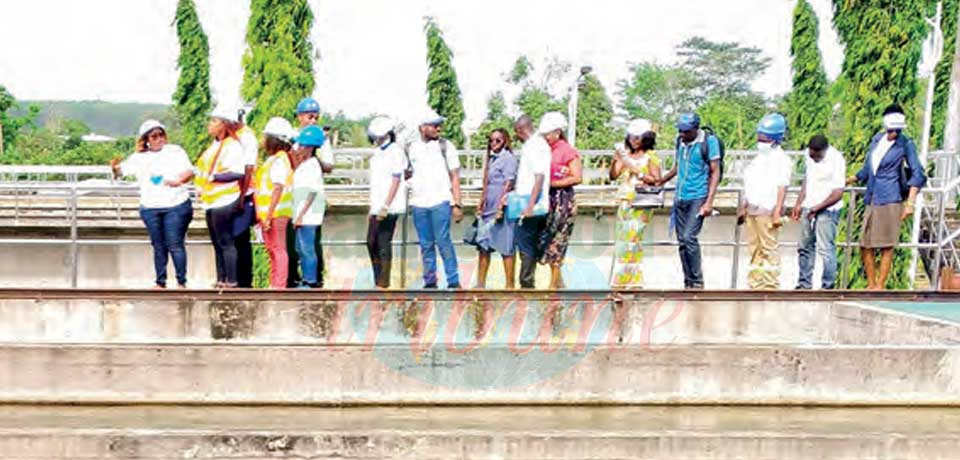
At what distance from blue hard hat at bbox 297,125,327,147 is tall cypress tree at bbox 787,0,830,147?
79.1 ft

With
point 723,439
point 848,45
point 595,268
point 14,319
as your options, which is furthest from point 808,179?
point 14,319

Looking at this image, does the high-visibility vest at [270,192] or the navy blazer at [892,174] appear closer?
the high-visibility vest at [270,192]

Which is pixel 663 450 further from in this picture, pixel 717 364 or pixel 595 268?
pixel 595 268

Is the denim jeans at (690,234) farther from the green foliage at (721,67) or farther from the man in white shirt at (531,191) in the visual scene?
the green foliage at (721,67)

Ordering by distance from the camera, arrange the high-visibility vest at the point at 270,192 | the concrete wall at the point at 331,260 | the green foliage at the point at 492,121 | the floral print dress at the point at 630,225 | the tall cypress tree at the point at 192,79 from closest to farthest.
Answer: the high-visibility vest at the point at 270,192 → the floral print dress at the point at 630,225 → the concrete wall at the point at 331,260 → the tall cypress tree at the point at 192,79 → the green foliage at the point at 492,121

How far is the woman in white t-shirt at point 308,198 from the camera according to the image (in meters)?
9.41

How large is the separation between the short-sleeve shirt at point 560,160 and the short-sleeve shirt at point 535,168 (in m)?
0.17

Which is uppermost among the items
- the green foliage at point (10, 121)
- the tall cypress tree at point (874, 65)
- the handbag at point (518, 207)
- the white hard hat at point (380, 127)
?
the green foliage at point (10, 121)

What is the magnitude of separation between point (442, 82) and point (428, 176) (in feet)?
58.1

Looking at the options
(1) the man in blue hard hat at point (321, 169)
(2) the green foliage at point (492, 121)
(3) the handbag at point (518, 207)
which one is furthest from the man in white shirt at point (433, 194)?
(2) the green foliage at point (492, 121)

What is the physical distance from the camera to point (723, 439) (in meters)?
6.12

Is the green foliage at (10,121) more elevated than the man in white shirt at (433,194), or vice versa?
the green foliage at (10,121)

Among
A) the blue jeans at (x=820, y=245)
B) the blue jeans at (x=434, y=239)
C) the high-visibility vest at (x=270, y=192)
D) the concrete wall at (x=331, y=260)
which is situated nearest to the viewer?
the high-visibility vest at (x=270, y=192)

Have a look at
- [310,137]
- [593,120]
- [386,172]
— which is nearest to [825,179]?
[386,172]
